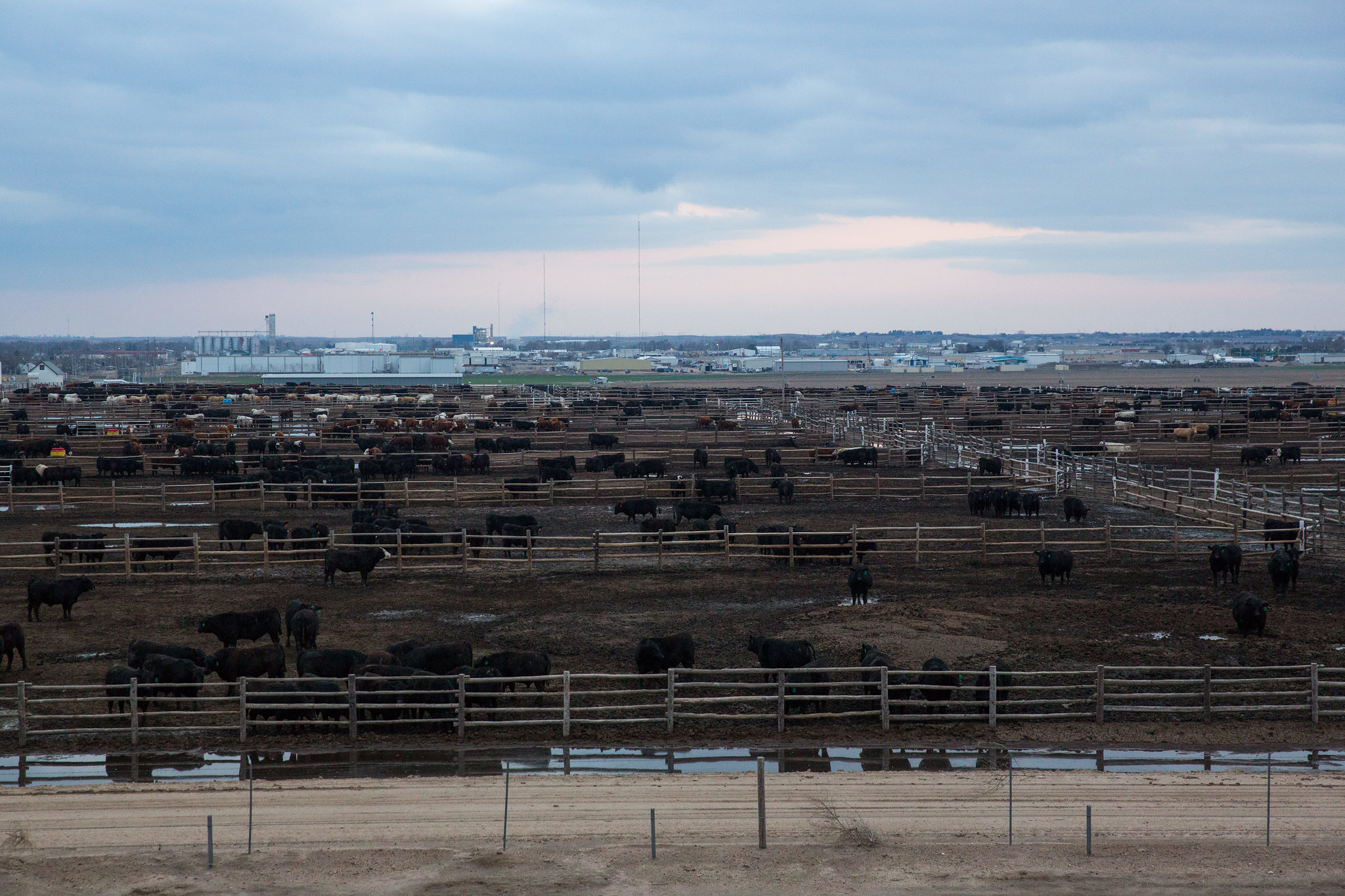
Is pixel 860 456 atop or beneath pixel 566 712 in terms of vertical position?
atop

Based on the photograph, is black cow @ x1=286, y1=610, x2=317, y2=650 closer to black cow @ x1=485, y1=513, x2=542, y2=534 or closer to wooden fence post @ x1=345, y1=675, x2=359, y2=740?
wooden fence post @ x1=345, y1=675, x2=359, y2=740

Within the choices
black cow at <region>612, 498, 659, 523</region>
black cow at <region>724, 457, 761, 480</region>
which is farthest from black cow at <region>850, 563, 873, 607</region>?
black cow at <region>724, 457, 761, 480</region>

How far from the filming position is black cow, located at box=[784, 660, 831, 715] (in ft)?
44.8

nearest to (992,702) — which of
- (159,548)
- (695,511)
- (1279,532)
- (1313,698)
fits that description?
(1313,698)

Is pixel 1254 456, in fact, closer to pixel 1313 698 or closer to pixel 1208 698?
pixel 1313 698

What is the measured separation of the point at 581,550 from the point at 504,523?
412 cm

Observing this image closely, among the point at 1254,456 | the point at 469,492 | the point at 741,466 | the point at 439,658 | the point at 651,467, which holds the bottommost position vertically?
the point at 439,658

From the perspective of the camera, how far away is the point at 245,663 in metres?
15.1

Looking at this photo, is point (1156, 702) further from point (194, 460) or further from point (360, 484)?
point (194, 460)

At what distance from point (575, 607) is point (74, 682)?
8.23 meters

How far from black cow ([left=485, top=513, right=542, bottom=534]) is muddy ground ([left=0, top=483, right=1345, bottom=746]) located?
271cm

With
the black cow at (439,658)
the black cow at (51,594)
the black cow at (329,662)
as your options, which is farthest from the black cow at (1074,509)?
the black cow at (51,594)

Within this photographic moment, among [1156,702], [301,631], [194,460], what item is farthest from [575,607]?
[194,460]

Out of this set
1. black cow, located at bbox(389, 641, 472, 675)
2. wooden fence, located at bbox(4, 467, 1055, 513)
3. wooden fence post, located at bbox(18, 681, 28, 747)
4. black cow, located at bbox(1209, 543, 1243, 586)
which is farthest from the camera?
wooden fence, located at bbox(4, 467, 1055, 513)
